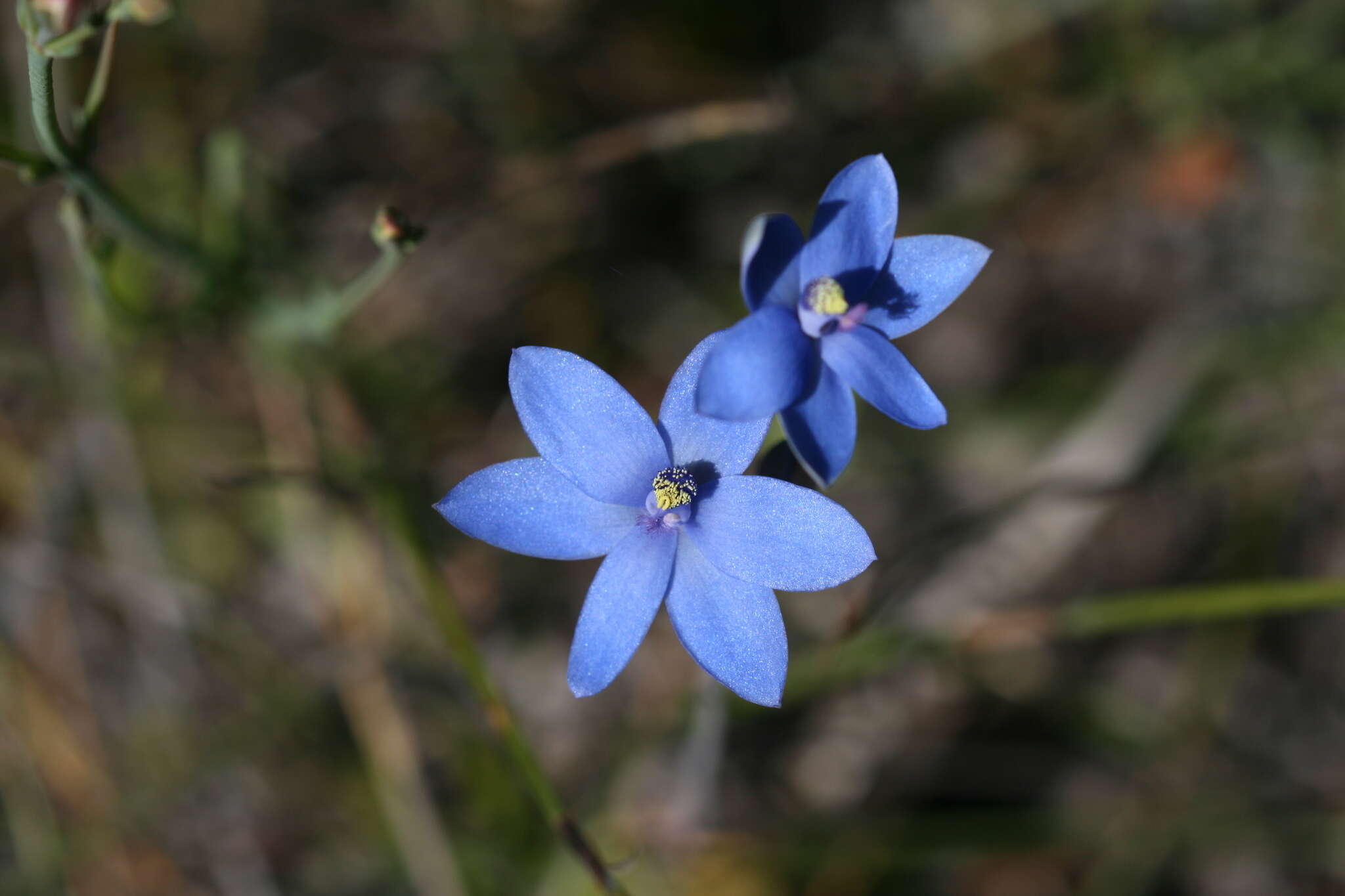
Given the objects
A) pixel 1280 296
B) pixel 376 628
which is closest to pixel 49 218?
pixel 376 628

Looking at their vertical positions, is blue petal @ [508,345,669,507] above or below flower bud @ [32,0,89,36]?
below

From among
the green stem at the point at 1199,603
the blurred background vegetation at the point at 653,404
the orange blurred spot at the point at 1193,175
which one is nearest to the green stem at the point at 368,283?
the blurred background vegetation at the point at 653,404

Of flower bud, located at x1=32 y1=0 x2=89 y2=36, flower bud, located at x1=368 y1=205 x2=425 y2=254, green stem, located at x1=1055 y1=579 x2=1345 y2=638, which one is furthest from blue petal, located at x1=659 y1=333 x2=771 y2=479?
green stem, located at x1=1055 y1=579 x2=1345 y2=638

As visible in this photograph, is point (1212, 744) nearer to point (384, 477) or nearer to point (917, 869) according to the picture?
point (917, 869)

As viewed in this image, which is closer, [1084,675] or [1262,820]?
[1262,820]

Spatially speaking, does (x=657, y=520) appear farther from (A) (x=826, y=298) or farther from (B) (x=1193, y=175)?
(B) (x=1193, y=175)

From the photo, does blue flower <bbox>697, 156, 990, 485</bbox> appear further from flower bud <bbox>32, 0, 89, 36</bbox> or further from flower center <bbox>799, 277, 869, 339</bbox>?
flower bud <bbox>32, 0, 89, 36</bbox>

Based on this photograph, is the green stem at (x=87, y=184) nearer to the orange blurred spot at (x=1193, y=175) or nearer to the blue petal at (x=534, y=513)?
the blue petal at (x=534, y=513)
